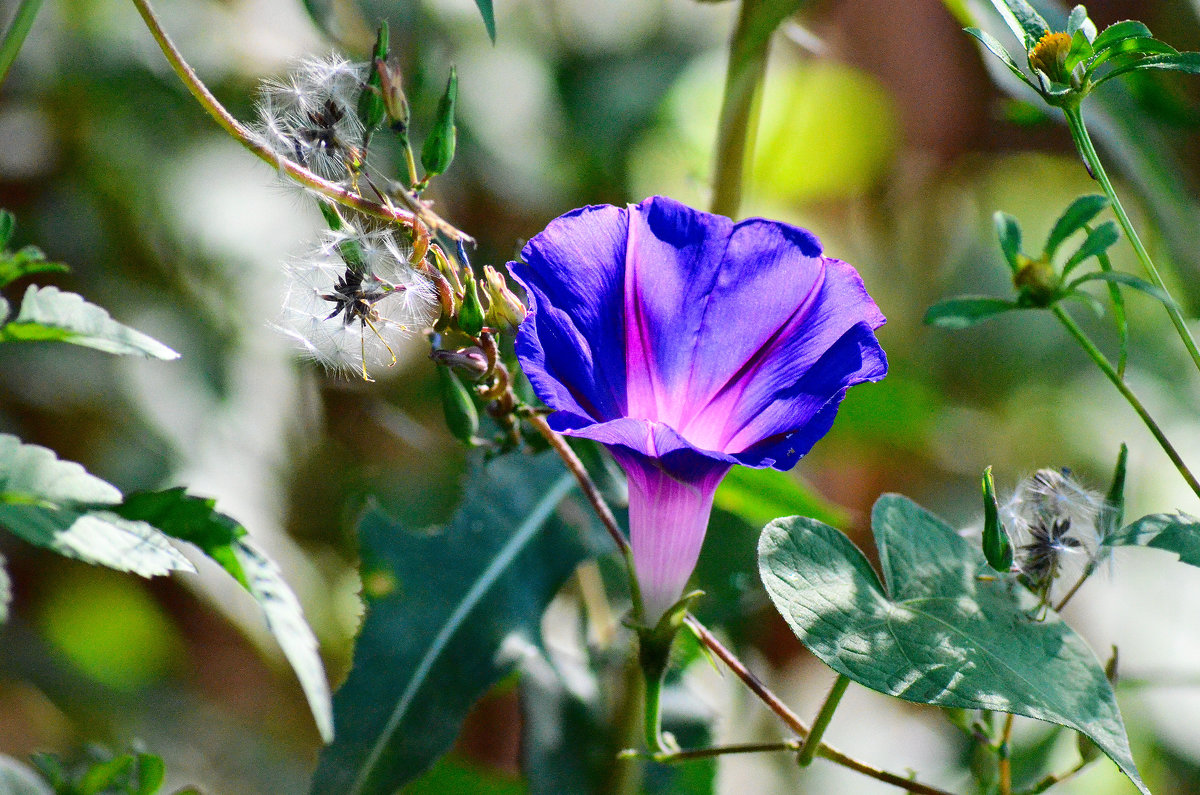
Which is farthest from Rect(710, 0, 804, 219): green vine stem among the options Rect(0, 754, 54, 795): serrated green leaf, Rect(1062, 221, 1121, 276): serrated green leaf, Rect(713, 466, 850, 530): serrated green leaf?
Rect(0, 754, 54, 795): serrated green leaf

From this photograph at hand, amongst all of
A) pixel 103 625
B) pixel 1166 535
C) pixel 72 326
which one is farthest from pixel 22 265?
pixel 103 625

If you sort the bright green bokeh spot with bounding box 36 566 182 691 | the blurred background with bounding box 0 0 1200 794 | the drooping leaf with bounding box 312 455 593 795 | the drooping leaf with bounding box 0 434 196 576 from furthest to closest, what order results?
the bright green bokeh spot with bounding box 36 566 182 691 < the blurred background with bounding box 0 0 1200 794 < the drooping leaf with bounding box 312 455 593 795 < the drooping leaf with bounding box 0 434 196 576

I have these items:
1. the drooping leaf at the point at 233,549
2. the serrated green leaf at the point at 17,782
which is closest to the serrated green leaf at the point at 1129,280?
the drooping leaf at the point at 233,549

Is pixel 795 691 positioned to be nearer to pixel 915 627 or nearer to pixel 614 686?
pixel 614 686

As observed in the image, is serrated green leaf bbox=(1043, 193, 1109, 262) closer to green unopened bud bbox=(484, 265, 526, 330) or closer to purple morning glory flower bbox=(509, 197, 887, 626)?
purple morning glory flower bbox=(509, 197, 887, 626)

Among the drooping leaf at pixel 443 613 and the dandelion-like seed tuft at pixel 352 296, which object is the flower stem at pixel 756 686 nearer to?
the dandelion-like seed tuft at pixel 352 296

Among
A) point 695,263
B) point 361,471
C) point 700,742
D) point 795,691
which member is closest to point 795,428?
point 695,263

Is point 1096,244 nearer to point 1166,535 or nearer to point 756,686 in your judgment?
point 1166,535

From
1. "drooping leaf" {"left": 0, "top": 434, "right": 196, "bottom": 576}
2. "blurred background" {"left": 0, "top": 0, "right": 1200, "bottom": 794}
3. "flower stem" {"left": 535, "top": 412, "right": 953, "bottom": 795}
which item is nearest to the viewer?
"drooping leaf" {"left": 0, "top": 434, "right": 196, "bottom": 576}
